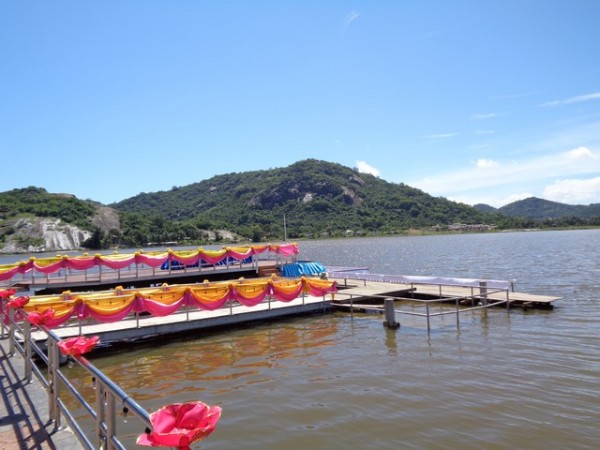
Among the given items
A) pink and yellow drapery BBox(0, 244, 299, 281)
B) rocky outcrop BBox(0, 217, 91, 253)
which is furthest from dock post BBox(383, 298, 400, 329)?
rocky outcrop BBox(0, 217, 91, 253)

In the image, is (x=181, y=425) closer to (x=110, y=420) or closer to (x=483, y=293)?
Answer: (x=110, y=420)

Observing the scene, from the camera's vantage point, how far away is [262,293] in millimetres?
20297

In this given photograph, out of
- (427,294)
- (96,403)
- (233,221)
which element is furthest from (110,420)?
(233,221)

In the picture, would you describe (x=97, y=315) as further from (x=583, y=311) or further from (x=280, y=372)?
(x=583, y=311)

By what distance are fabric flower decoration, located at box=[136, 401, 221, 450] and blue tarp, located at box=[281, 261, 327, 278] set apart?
28567 millimetres

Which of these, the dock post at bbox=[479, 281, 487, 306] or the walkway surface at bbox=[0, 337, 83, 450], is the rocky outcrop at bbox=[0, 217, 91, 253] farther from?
the walkway surface at bbox=[0, 337, 83, 450]

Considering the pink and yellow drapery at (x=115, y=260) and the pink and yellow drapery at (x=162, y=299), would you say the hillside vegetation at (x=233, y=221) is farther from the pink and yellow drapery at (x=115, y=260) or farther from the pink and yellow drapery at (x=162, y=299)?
the pink and yellow drapery at (x=162, y=299)

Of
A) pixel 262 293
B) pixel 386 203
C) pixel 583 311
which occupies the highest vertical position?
pixel 386 203

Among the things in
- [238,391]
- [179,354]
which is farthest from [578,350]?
[179,354]

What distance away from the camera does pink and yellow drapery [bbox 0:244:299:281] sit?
25750 mm

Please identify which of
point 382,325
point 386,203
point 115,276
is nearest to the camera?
point 382,325

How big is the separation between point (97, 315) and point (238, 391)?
6880 mm

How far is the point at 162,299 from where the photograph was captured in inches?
698

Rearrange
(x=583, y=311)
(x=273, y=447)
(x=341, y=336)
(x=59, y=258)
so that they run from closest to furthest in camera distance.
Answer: (x=273, y=447)
(x=341, y=336)
(x=583, y=311)
(x=59, y=258)
